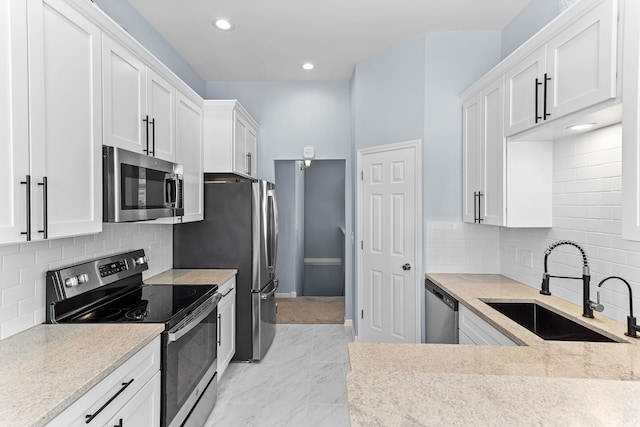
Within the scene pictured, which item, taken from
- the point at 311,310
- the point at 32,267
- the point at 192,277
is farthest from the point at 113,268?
the point at 311,310

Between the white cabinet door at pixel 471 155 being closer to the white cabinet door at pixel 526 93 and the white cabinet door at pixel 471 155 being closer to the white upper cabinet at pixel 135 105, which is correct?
the white cabinet door at pixel 526 93

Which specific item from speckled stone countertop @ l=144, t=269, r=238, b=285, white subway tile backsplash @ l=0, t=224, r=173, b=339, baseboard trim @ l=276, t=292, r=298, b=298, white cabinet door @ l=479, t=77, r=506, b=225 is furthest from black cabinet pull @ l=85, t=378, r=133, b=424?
baseboard trim @ l=276, t=292, r=298, b=298

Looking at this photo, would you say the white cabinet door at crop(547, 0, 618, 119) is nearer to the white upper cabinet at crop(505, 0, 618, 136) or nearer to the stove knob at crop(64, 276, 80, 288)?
the white upper cabinet at crop(505, 0, 618, 136)

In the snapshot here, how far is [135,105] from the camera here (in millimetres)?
2076

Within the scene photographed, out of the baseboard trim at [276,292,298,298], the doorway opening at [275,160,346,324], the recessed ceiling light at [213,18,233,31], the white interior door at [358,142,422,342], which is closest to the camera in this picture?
the recessed ceiling light at [213,18,233,31]

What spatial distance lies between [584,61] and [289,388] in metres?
2.83

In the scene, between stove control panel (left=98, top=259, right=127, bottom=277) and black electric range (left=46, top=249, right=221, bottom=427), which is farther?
stove control panel (left=98, top=259, right=127, bottom=277)

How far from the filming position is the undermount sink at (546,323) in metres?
1.82

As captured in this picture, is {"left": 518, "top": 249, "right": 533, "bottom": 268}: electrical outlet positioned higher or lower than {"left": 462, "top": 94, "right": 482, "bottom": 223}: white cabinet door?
lower

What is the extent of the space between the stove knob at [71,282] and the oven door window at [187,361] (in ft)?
1.95

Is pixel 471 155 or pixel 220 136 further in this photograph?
pixel 220 136

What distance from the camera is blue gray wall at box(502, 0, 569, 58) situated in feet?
7.98

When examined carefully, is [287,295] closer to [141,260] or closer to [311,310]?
[311,310]

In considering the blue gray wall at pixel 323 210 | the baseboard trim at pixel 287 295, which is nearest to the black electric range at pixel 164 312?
the baseboard trim at pixel 287 295
